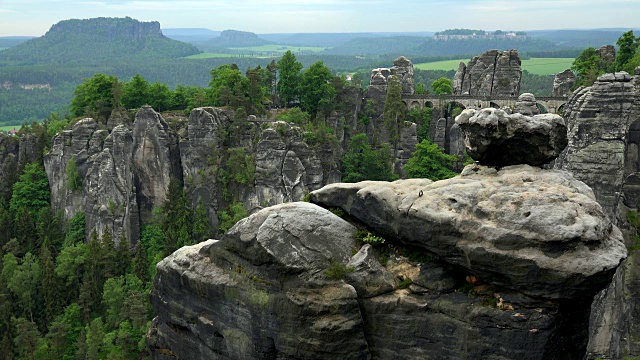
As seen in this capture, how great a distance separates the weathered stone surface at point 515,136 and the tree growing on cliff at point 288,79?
5472 centimetres

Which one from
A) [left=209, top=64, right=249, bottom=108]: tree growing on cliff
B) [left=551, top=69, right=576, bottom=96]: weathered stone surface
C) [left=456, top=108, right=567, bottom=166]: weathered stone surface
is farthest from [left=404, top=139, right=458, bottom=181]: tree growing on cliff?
[left=456, top=108, right=567, bottom=166]: weathered stone surface

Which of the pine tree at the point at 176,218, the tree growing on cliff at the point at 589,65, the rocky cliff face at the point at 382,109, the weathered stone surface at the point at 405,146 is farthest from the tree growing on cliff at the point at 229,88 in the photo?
the tree growing on cliff at the point at 589,65

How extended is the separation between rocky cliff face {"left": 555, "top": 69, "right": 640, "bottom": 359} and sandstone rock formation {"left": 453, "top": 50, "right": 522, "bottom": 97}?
112ft

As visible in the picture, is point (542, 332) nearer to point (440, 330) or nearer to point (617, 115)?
point (440, 330)

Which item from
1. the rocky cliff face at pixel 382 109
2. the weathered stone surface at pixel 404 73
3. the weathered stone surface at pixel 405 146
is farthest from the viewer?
the weathered stone surface at pixel 404 73

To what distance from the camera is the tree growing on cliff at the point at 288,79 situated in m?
74.7

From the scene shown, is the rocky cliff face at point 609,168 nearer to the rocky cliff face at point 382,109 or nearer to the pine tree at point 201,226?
the rocky cliff face at point 382,109

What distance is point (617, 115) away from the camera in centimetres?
3806

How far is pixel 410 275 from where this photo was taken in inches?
770

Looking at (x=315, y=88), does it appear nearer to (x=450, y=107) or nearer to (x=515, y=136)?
(x=450, y=107)

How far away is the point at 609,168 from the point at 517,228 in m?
23.2

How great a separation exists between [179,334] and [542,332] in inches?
434

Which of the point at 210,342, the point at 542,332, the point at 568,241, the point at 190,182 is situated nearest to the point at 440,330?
the point at 542,332

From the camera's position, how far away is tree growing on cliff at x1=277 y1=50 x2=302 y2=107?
74688 mm
